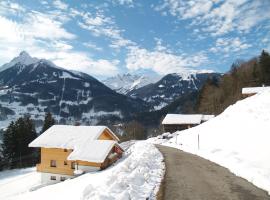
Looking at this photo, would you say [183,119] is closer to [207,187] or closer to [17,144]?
[17,144]

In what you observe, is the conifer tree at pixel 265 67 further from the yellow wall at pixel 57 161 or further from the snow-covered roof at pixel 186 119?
the yellow wall at pixel 57 161

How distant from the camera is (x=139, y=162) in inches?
829

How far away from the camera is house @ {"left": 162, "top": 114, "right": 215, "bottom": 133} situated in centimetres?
9419

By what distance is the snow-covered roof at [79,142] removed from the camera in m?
38.5

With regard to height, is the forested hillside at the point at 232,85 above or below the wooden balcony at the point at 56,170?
above

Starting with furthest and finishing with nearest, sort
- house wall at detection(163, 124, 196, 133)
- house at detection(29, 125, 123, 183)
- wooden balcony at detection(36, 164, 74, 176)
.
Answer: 1. house wall at detection(163, 124, 196, 133)
2. wooden balcony at detection(36, 164, 74, 176)
3. house at detection(29, 125, 123, 183)

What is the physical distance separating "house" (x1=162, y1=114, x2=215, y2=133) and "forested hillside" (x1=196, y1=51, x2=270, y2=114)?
7.87 metres

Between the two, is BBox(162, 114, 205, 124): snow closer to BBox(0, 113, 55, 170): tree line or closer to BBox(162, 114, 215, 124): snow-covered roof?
BBox(162, 114, 215, 124): snow-covered roof

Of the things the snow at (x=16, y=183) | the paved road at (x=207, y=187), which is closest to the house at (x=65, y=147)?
the snow at (x=16, y=183)

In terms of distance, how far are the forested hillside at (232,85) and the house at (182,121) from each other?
7869mm

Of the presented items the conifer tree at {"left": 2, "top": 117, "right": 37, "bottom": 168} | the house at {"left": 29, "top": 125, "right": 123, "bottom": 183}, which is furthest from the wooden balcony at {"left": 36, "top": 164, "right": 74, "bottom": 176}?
the conifer tree at {"left": 2, "top": 117, "right": 37, "bottom": 168}

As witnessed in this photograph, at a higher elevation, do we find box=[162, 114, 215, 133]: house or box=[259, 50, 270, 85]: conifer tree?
box=[259, 50, 270, 85]: conifer tree

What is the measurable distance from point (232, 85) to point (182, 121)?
23173 mm

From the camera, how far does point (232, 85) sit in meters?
105
